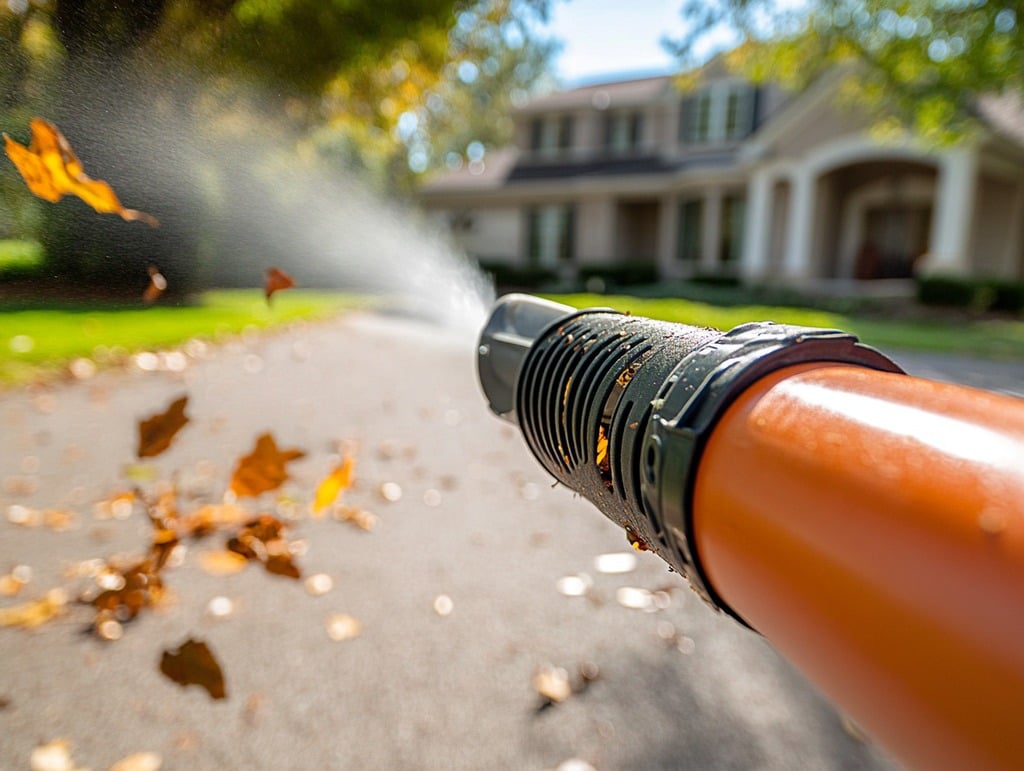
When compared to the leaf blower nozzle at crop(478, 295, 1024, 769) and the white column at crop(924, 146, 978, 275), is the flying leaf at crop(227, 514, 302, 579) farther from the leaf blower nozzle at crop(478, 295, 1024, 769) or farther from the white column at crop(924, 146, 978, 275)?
the white column at crop(924, 146, 978, 275)

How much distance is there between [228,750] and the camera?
190cm

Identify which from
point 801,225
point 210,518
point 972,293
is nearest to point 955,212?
point 972,293

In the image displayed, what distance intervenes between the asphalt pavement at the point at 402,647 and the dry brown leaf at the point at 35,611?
2.1 inches

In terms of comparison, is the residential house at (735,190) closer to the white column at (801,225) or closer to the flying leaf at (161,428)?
the white column at (801,225)

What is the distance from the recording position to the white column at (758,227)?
20.3 m

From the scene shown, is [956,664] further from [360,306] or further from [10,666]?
[360,306]

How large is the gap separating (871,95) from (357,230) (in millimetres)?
11328

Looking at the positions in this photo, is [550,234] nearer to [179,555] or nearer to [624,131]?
[624,131]

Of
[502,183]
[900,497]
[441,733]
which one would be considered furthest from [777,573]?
[502,183]

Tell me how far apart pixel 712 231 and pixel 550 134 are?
28.7ft

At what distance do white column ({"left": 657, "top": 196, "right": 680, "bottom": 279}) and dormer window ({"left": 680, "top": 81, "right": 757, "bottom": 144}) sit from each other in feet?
7.35

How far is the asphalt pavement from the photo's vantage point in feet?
6.40

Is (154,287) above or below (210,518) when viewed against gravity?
above

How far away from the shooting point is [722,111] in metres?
23.6
